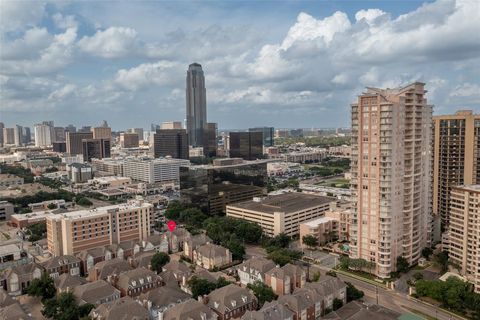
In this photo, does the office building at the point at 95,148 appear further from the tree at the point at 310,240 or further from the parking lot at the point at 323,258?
the parking lot at the point at 323,258

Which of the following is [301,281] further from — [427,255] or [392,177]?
[427,255]

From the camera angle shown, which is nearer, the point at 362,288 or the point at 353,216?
the point at 362,288

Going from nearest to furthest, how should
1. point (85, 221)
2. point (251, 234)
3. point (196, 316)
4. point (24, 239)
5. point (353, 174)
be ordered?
1. point (196, 316)
2. point (353, 174)
3. point (85, 221)
4. point (251, 234)
5. point (24, 239)

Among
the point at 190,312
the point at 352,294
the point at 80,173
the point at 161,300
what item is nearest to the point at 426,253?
the point at 352,294

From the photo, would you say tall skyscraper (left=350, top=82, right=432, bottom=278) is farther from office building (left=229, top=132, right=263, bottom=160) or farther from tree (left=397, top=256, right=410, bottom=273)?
office building (left=229, top=132, right=263, bottom=160)

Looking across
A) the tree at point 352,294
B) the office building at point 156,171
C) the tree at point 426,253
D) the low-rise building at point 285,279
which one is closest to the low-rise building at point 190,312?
the low-rise building at point 285,279

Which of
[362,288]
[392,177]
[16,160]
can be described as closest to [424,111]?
[392,177]

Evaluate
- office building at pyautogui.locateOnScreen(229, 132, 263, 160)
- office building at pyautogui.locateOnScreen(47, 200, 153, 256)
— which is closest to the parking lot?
office building at pyautogui.locateOnScreen(47, 200, 153, 256)
